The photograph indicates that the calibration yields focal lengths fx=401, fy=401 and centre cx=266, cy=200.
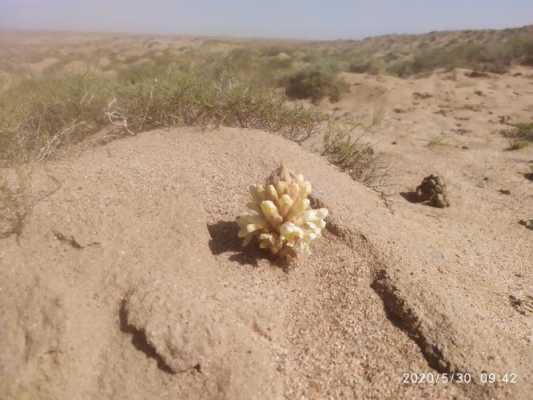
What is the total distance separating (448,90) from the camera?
10273 mm

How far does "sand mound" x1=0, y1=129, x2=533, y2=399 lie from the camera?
1698 millimetres

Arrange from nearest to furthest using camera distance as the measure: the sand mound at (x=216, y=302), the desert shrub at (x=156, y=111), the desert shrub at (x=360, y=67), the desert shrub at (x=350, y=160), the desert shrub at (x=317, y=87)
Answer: the sand mound at (x=216, y=302)
the desert shrub at (x=156, y=111)
the desert shrub at (x=350, y=160)
the desert shrub at (x=317, y=87)
the desert shrub at (x=360, y=67)

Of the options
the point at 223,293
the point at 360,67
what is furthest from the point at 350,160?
the point at 360,67

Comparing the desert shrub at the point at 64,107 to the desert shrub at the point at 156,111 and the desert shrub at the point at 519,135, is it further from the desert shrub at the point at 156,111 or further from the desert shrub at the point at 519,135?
the desert shrub at the point at 519,135

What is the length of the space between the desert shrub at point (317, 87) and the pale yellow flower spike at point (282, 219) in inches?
321

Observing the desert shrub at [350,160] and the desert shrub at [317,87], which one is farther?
the desert shrub at [317,87]

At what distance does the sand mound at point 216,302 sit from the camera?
1.70 metres

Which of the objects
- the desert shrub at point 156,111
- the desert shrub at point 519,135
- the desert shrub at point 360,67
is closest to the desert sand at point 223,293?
the desert shrub at point 156,111

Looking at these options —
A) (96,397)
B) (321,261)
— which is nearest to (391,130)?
(321,261)

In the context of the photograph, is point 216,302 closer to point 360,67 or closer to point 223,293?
point 223,293

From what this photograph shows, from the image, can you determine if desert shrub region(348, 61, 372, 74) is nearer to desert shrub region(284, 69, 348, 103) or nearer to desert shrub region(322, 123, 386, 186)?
desert shrub region(284, 69, 348, 103)

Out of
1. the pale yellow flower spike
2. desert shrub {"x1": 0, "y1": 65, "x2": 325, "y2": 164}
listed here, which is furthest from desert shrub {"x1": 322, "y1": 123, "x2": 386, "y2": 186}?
the pale yellow flower spike

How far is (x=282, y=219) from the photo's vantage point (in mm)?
2125

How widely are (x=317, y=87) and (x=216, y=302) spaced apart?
8799mm
